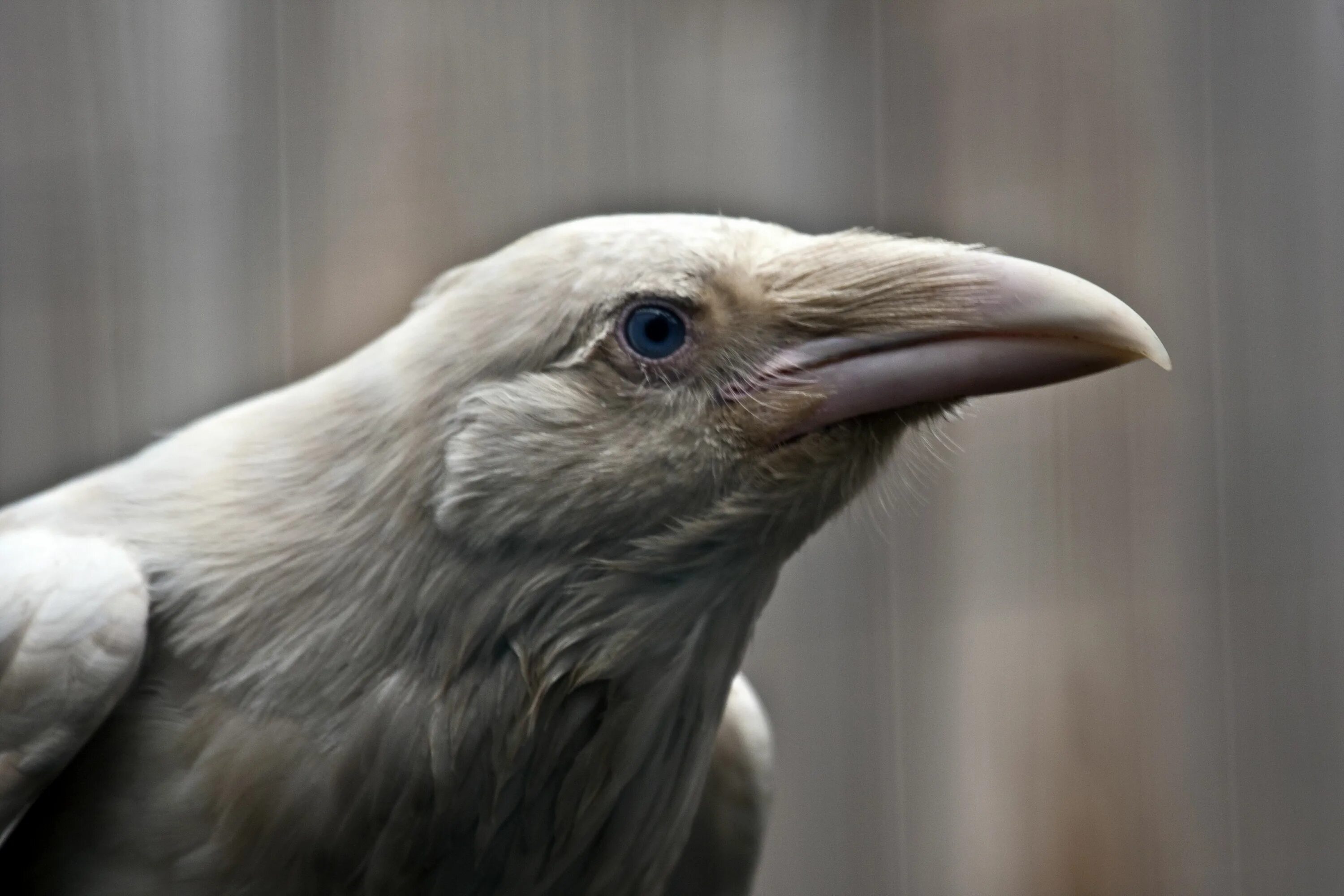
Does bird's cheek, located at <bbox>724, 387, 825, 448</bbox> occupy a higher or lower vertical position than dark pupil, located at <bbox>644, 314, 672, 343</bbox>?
lower

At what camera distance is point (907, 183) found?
3.83 ft

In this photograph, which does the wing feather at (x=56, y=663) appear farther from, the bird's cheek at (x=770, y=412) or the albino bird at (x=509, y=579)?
the bird's cheek at (x=770, y=412)

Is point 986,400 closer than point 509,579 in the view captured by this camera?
No

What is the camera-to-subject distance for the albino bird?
2.26 feet

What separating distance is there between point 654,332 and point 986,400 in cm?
63

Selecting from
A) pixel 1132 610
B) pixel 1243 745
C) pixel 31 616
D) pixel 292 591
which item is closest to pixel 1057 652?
pixel 1132 610

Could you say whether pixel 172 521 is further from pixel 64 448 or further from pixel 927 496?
pixel 927 496

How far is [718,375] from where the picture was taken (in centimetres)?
70

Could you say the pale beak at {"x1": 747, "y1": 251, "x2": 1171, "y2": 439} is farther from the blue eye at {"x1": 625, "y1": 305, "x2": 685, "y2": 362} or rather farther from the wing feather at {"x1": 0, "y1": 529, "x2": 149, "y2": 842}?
the wing feather at {"x1": 0, "y1": 529, "x2": 149, "y2": 842}

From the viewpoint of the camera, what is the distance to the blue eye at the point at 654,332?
70cm

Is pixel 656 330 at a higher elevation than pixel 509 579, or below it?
higher

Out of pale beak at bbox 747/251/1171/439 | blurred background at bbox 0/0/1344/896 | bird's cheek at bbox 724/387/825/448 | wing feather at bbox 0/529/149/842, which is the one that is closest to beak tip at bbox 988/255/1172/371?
pale beak at bbox 747/251/1171/439

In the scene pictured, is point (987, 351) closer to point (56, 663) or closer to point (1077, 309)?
point (1077, 309)

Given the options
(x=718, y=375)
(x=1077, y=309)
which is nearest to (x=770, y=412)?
(x=718, y=375)
